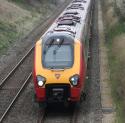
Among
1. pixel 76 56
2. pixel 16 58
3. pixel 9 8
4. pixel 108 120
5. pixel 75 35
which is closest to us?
pixel 108 120

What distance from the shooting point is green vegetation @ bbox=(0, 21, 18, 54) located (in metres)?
33.4

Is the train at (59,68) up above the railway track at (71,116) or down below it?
above

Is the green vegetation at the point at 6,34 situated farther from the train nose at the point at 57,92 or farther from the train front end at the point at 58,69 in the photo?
the train nose at the point at 57,92

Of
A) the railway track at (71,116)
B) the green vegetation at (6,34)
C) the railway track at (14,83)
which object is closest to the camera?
the railway track at (71,116)

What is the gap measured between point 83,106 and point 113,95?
1.60 meters

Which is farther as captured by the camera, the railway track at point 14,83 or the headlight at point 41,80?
the railway track at point 14,83

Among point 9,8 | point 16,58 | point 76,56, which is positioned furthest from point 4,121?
point 9,8

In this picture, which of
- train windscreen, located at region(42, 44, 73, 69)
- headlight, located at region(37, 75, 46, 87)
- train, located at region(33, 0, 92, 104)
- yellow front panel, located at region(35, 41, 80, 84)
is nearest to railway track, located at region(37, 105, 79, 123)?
train, located at region(33, 0, 92, 104)

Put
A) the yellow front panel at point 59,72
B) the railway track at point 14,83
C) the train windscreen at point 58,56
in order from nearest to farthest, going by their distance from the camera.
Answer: the yellow front panel at point 59,72 → the train windscreen at point 58,56 → the railway track at point 14,83

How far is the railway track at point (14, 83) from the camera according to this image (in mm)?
19275

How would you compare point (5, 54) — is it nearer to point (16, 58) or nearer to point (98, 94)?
point (16, 58)

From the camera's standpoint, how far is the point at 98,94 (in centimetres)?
2016

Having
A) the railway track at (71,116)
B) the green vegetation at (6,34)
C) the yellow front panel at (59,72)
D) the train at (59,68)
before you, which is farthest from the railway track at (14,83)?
the green vegetation at (6,34)

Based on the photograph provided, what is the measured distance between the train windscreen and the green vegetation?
1304 centimetres
